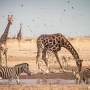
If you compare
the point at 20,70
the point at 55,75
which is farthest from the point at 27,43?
the point at 20,70

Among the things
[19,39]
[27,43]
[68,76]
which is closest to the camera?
[68,76]

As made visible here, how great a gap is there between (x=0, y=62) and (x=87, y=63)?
276 centimetres

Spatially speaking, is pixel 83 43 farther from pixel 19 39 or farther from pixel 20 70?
pixel 20 70

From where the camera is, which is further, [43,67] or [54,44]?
[43,67]

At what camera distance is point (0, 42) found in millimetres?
9516

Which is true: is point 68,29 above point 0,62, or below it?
above

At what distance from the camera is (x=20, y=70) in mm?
Answer: 7586

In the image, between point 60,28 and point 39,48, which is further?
point 60,28

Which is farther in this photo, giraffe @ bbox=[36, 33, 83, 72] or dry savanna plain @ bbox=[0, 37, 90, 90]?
giraffe @ bbox=[36, 33, 83, 72]

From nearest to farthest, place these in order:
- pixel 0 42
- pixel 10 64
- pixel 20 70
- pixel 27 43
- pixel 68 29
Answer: pixel 20 70
pixel 0 42
pixel 10 64
pixel 68 29
pixel 27 43

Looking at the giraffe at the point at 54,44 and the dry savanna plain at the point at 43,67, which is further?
the giraffe at the point at 54,44

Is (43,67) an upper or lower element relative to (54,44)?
lower

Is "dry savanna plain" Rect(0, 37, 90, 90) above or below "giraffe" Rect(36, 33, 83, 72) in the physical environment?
below

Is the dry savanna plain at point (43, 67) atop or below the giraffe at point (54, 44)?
below
